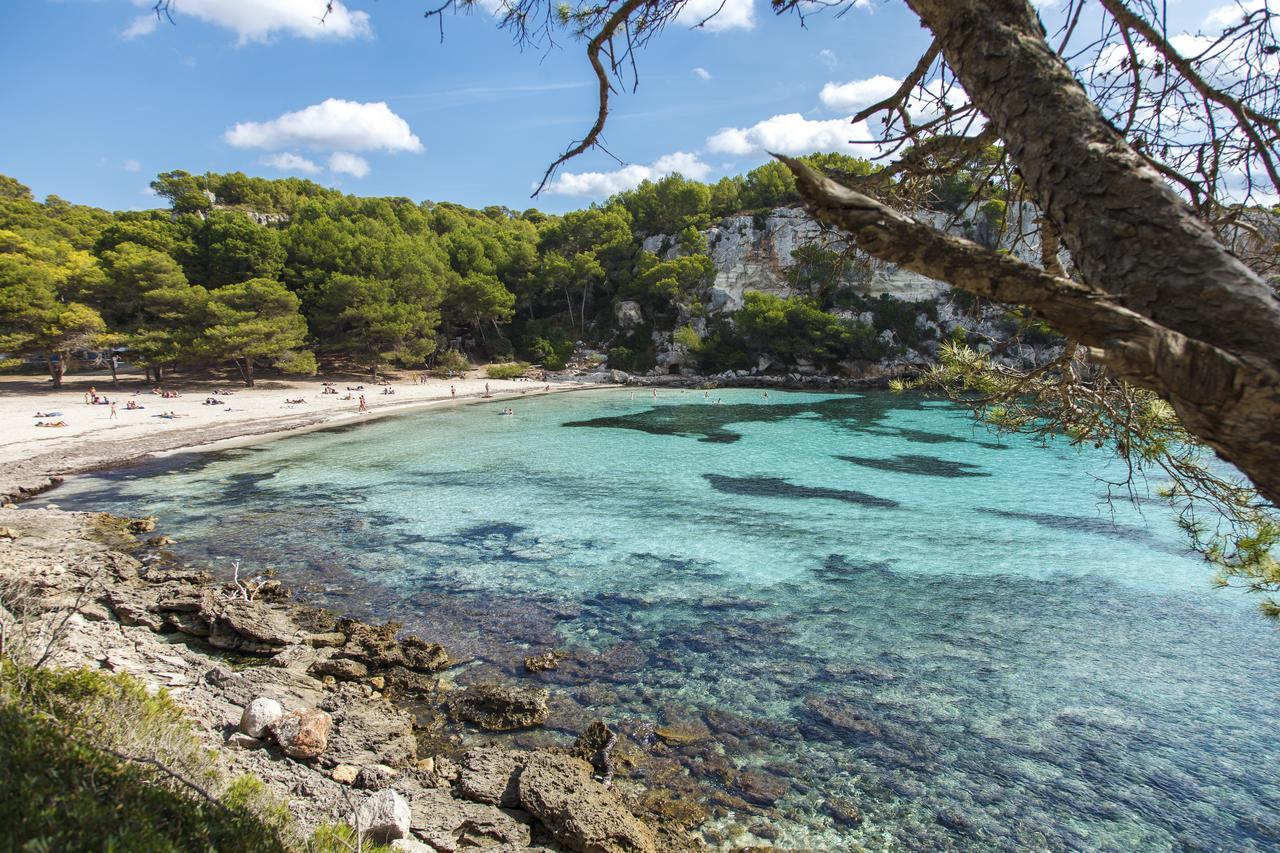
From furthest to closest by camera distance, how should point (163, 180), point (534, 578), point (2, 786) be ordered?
point (163, 180), point (534, 578), point (2, 786)

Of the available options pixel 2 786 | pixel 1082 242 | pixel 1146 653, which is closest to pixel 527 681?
pixel 2 786

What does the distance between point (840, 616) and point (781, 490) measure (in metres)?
8.18

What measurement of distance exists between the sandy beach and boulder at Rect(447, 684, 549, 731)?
15503 mm

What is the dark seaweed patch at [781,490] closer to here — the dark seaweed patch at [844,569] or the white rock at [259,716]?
the dark seaweed patch at [844,569]

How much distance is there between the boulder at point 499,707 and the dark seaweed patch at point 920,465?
16.1 m

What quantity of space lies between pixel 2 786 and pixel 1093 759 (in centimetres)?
812

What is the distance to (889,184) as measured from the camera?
11.0 ft

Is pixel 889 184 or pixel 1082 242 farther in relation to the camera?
pixel 889 184

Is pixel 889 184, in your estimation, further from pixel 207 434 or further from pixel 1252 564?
pixel 207 434

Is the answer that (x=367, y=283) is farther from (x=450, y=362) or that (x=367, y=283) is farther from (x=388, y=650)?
(x=388, y=650)

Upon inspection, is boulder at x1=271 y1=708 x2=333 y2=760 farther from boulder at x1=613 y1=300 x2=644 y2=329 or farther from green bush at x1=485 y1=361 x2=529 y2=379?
boulder at x1=613 y1=300 x2=644 y2=329

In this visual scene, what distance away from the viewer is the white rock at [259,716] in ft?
18.0

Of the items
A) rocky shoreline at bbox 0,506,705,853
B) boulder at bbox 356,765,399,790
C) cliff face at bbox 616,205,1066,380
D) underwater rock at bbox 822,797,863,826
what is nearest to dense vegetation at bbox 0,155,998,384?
cliff face at bbox 616,205,1066,380

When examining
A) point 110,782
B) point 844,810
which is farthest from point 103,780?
point 844,810
